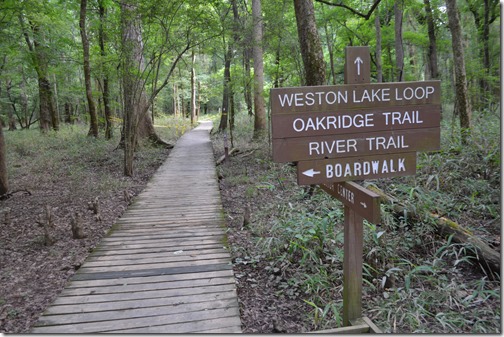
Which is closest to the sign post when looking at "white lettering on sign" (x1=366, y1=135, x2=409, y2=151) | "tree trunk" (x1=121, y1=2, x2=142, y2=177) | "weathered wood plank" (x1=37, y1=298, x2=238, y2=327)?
"white lettering on sign" (x1=366, y1=135, x2=409, y2=151)

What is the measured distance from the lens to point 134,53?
935 centimetres

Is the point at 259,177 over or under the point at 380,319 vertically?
over

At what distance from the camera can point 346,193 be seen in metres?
2.60

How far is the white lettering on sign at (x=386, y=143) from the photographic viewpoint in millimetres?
2510

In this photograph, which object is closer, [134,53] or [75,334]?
[75,334]

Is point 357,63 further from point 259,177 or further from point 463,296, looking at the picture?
point 259,177

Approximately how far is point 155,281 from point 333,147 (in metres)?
2.58

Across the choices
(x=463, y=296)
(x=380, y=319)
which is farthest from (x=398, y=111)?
(x=463, y=296)

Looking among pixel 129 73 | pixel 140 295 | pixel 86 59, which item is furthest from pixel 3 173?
pixel 86 59

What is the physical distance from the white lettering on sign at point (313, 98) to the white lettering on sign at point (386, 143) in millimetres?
378

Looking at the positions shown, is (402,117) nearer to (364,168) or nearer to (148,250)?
(364,168)

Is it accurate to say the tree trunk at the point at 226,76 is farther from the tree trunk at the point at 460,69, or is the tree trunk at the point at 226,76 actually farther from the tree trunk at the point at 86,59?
the tree trunk at the point at 460,69

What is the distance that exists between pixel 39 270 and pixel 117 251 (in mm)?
964

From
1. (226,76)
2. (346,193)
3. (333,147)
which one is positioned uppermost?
(226,76)
